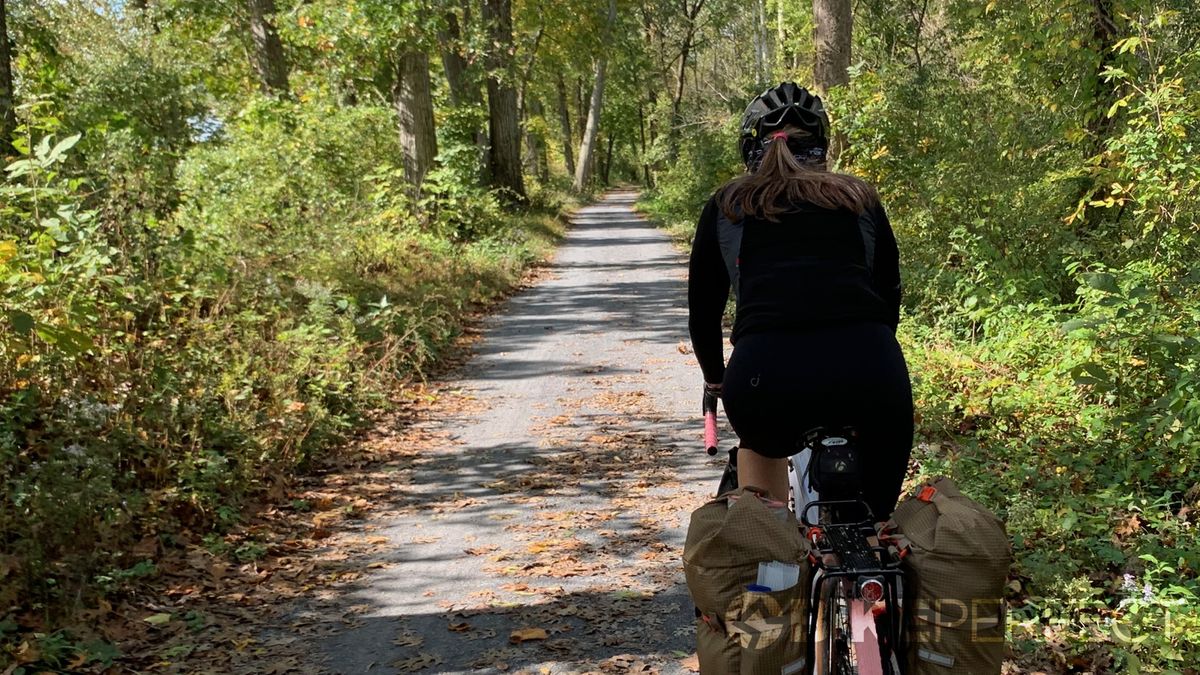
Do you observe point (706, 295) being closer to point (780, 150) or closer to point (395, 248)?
point (780, 150)

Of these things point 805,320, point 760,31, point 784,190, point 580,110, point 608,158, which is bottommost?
point 805,320

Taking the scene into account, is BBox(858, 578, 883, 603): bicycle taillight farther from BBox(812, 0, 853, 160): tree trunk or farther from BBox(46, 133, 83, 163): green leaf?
BBox(812, 0, 853, 160): tree trunk

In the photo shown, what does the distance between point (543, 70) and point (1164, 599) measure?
119ft

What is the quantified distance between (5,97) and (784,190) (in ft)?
24.9

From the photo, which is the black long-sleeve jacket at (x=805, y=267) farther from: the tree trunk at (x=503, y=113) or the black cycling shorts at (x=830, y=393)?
the tree trunk at (x=503, y=113)

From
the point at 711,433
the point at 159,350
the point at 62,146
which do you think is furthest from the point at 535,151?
the point at 711,433

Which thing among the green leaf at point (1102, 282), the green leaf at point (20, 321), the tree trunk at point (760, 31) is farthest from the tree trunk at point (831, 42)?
the tree trunk at point (760, 31)

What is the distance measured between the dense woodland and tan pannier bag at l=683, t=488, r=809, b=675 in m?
2.14

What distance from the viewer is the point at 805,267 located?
279 centimetres

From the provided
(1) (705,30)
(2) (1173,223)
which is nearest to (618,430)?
(2) (1173,223)

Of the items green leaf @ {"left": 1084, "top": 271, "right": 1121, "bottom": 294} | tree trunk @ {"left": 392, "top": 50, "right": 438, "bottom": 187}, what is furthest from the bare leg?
tree trunk @ {"left": 392, "top": 50, "right": 438, "bottom": 187}

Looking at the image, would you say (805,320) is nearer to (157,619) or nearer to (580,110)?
(157,619)

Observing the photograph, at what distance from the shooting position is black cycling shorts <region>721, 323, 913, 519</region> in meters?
2.69

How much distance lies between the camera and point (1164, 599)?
4141mm
